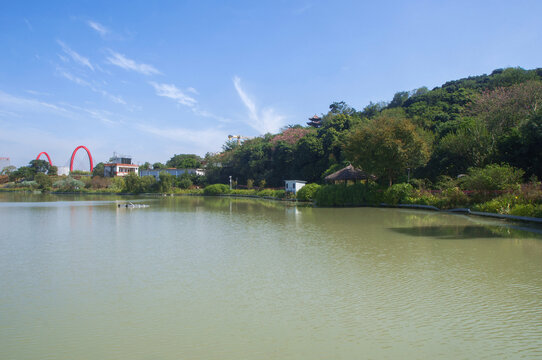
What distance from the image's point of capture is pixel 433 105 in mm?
40000

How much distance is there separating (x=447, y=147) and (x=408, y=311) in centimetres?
2090

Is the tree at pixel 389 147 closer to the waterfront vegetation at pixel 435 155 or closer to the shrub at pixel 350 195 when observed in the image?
the waterfront vegetation at pixel 435 155

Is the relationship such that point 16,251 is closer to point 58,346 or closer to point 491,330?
point 58,346

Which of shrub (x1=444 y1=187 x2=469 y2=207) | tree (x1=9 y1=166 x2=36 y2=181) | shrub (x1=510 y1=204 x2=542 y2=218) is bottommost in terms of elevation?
shrub (x1=510 y1=204 x2=542 y2=218)

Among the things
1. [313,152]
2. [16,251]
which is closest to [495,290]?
[16,251]

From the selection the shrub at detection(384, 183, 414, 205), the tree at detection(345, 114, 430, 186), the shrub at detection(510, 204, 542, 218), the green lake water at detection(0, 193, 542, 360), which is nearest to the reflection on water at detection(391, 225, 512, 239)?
the green lake water at detection(0, 193, 542, 360)

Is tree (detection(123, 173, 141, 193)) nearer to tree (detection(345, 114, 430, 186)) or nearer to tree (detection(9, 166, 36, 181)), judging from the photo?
tree (detection(9, 166, 36, 181))

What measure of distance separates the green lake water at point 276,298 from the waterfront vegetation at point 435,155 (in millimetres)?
6962

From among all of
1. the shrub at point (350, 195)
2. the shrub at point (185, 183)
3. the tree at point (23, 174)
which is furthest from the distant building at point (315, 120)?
the tree at point (23, 174)

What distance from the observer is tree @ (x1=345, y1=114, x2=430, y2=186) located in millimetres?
23656

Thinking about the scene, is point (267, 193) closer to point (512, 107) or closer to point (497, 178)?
point (512, 107)

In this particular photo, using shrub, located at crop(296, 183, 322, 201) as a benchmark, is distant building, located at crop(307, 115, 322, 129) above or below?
above

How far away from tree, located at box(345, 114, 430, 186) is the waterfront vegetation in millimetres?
63

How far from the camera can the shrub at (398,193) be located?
2366 centimetres
